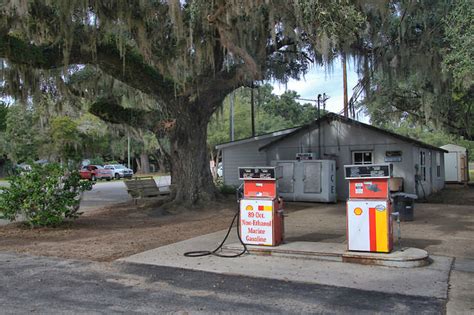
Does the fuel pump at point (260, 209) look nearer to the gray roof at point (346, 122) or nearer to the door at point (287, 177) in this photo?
the door at point (287, 177)

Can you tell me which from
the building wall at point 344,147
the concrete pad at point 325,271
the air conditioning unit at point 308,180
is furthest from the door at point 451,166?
the concrete pad at point 325,271

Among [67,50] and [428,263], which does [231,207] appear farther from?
[428,263]

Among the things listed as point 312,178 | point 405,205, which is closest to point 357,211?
point 405,205

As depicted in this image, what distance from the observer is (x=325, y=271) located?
6.30 metres

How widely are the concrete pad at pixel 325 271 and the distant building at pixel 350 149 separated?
10.00 meters

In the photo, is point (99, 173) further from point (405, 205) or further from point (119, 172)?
point (405, 205)

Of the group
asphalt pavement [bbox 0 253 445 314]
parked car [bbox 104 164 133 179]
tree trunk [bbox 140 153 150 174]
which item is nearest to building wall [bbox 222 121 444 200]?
asphalt pavement [bbox 0 253 445 314]

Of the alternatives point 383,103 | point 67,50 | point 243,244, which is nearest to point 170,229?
point 243,244

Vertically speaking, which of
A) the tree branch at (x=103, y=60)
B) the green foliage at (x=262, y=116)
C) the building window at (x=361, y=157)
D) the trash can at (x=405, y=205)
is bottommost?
the trash can at (x=405, y=205)

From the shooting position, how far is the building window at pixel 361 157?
17.3 metres

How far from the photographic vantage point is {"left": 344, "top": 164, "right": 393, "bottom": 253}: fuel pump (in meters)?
6.75

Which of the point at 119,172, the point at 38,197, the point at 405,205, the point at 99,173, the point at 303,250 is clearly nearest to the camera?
the point at 303,250

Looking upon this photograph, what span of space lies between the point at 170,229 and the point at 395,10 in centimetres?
771

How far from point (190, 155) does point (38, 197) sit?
5.05 metres
